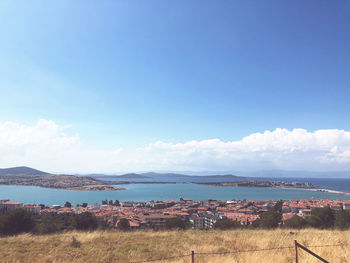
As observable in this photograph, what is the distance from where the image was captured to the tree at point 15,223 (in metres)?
16.3

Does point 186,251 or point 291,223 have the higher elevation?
point 186,251

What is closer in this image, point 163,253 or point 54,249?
point 163,253

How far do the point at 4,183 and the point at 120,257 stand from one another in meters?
230

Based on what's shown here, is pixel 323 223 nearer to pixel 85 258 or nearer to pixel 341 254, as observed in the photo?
pixel 341 254

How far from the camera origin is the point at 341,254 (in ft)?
16.7

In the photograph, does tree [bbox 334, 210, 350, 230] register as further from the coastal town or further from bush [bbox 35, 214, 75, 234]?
bush [bbox 35, 214, 75, 234]

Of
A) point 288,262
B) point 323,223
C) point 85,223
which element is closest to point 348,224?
point 323,223

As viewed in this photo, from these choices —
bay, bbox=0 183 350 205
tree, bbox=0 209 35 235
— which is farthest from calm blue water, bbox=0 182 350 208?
tree, bbox=0 209 35 235

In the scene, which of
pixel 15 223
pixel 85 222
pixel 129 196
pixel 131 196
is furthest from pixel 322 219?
pixel 129 196

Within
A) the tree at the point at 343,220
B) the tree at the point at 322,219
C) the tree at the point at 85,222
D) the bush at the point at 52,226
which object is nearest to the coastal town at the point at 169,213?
the bush at the point at 52,226

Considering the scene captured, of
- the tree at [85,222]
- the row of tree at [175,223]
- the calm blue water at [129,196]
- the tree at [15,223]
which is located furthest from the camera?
the calm blue water at [129,196]

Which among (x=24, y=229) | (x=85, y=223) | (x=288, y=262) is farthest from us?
(x=85, y=223)

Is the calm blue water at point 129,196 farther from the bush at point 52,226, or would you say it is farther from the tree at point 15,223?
the tree at point 15,223

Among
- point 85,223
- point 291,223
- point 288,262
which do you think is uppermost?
point 288,262
